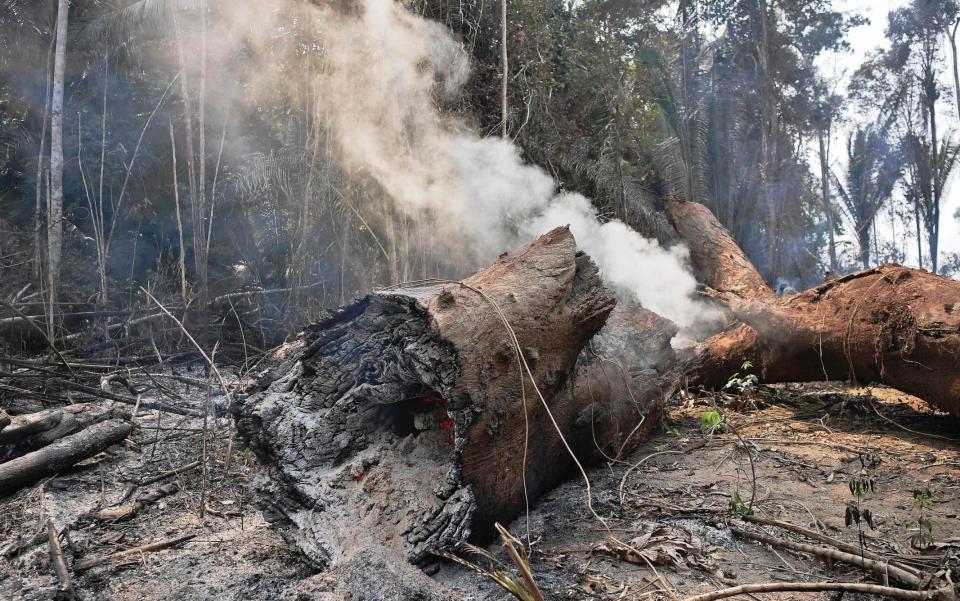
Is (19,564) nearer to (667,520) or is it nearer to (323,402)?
(323,402)

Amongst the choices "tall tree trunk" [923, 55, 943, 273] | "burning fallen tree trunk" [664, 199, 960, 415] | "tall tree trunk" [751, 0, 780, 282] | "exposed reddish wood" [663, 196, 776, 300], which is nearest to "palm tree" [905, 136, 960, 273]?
"tall tree trunk" [923, 55, 943, 273]

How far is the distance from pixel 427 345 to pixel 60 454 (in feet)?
8.46

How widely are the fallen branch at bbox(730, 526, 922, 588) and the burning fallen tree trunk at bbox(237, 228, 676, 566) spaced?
2.72 feet

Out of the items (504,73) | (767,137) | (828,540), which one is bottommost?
(828,540)

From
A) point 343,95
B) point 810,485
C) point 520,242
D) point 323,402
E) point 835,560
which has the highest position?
point 343,95

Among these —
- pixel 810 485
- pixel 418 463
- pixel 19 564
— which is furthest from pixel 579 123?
pixel 19 564

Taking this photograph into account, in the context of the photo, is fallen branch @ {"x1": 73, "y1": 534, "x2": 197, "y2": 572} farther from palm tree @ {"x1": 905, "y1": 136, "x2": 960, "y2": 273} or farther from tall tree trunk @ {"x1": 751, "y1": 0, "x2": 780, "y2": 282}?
palm tree @ {"x1": 905, "y1": 136, "x2": 960, "y2": 273}

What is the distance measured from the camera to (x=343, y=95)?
23.5ft

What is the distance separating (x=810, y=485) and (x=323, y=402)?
2618 mm

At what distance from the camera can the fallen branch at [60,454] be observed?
332 cm

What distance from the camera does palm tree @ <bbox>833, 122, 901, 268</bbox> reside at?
20.3m

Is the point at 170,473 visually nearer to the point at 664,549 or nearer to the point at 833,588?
the point at 664,549

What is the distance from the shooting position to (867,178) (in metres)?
21.0

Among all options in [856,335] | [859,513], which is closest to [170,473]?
[859,513]
